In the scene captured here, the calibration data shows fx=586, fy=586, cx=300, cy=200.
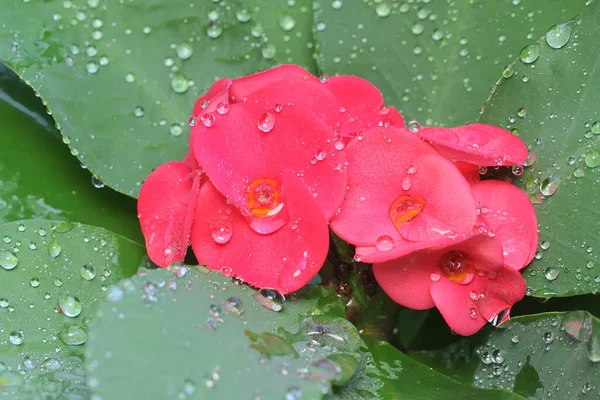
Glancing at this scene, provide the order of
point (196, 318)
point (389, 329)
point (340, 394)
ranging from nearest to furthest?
point (196, 318) < point (340, 394) < point (389, 329)

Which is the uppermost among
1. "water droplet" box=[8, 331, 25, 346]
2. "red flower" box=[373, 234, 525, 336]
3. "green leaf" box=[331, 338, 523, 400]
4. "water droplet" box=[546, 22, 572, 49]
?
"water droplet" box=[546, 22, 572, 49]

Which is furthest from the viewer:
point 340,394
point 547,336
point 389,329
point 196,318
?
point 389,329

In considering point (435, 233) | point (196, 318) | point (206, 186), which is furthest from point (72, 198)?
point (435, 233)

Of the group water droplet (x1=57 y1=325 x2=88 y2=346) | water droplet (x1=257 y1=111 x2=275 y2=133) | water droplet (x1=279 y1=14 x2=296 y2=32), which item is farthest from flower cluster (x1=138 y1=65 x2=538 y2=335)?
water droplet (x1=279 y1=14 x2=296 y2=32)

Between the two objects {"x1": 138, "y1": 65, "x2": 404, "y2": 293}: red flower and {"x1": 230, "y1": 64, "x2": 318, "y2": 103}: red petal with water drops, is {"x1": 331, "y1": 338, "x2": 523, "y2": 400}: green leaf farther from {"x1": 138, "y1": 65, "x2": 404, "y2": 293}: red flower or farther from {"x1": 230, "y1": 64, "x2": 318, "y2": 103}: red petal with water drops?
{"x1": 230, "y1": 64, "x2": 318, "y2": 103}: red petal with water drops

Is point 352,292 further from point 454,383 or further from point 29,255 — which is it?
point 29,255

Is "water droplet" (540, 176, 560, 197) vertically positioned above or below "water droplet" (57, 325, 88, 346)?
above

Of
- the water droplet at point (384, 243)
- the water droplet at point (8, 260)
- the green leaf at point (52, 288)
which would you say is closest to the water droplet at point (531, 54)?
the water droplet at point (384, 243)

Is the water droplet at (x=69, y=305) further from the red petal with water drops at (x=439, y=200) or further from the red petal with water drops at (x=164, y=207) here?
the red petal with water drops at (x=439, y=200)
